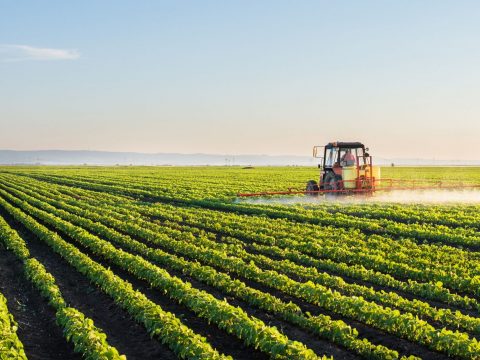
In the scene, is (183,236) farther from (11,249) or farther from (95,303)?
(95,303)

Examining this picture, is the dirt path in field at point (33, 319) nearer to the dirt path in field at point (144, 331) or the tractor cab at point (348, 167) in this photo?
the dirt path in field at point (144, 331)

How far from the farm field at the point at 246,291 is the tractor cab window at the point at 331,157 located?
7216 millimetres

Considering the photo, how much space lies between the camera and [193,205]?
93.6 ft

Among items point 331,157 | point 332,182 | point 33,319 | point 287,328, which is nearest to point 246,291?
point 287,328

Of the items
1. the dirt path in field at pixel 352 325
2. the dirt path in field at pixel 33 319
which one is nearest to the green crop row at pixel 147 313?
the dirt path in field at pixel 33 319

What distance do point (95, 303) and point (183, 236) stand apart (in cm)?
668

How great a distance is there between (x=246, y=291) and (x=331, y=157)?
17.4 m

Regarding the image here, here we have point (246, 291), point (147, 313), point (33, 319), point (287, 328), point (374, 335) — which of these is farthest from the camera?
point (246, 291)

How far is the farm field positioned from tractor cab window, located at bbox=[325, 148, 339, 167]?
23.7 ft

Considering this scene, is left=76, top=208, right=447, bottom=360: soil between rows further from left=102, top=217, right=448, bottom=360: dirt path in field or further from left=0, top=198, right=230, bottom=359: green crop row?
left=0, top=198, right=230, bottom=359: green crop row

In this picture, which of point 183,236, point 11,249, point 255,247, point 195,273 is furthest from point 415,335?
point 11,249

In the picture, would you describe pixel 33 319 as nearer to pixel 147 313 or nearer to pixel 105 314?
pixel 105 314

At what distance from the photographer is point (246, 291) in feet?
33.7

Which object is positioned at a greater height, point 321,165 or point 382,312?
point 321,165
